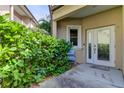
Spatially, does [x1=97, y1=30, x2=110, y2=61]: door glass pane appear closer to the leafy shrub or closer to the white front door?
the white front door

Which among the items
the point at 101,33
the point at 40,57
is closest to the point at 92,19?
the point at 101,33

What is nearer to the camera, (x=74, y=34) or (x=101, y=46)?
(x=101, y=46)

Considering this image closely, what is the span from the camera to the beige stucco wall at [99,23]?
9.48m

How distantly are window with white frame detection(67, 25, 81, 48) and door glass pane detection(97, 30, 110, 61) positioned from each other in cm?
186

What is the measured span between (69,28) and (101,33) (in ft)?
8.48

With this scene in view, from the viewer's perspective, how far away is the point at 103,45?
10633 mm

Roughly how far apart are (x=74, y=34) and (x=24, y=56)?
24.8 ft

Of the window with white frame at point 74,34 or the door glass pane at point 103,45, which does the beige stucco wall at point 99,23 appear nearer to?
the window with white frame at point 74,34

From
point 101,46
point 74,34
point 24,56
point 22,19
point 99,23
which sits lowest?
point 24,56

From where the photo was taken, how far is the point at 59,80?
6938 millimetres

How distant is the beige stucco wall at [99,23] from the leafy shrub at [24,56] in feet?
10.3

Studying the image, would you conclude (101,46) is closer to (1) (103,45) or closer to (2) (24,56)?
(1) (103,45)

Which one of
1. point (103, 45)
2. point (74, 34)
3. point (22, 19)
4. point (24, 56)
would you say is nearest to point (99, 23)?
point (103, 45)

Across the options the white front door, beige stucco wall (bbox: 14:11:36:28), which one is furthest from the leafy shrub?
beige stucco wall (bbox: 14:11:36:28)
